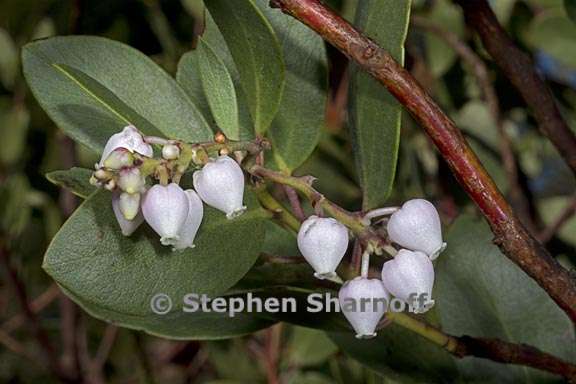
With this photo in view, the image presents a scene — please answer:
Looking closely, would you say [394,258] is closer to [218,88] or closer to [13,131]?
[218,88]

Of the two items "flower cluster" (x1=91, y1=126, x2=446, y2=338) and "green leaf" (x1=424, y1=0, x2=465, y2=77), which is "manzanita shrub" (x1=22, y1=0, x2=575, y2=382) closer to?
"flower cluster" (x1=91, y1=126, x2=446, y2=338)

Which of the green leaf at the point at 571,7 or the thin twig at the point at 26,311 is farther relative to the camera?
the thin twig at the point at 26,311

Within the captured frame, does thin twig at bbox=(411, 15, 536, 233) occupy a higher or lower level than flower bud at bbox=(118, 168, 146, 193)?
higher

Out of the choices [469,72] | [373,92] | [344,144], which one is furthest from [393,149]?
[469,72]

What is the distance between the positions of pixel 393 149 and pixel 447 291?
11.5 inches

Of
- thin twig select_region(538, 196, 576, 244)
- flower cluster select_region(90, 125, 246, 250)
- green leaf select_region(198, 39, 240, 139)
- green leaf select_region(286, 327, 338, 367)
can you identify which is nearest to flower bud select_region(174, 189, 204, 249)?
flower cluster select_region(90, 125, 246, 250)

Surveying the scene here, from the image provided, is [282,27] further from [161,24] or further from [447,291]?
[161,24]

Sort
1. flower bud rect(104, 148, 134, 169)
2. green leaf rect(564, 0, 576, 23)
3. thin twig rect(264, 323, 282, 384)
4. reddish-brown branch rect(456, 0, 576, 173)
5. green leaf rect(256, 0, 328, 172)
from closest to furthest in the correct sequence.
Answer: flower bud rect(104, 148, 134, 169) → green leaf rect(256, 0, 328, 172) → reddish-brown branch rect(456, 0, 576, 173) → green leaf rect(564, 0, 576, 23) → thin twig rect(264, 323, 282, 384)

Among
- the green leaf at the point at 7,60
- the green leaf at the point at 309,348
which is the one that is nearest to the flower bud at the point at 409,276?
the green leaf at the point at 309,348

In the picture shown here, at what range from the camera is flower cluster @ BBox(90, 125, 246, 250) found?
27.6 inches

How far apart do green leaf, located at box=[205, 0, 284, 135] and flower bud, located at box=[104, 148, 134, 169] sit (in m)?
0.16

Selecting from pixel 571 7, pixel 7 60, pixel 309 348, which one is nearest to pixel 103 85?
pixel 571 7

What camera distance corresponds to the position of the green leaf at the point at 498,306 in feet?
3.50

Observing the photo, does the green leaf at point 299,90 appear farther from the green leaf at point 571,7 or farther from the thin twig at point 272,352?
the thin twig at point 272,352
